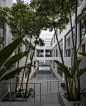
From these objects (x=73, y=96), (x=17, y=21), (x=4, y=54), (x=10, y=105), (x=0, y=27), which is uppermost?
(x=17, y=21)

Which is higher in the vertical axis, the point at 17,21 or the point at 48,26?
the point at 17,21

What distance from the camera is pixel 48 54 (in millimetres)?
32812

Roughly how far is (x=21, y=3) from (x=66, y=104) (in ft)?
20.2

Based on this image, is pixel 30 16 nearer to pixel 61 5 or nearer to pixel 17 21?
pixel 17 21

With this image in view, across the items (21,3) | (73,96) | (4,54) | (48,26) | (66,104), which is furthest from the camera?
(48,26)

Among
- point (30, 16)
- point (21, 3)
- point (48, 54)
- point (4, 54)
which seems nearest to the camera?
point (4, 54)

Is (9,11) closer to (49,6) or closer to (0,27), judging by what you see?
(0,27)

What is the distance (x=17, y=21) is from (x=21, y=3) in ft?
3.95

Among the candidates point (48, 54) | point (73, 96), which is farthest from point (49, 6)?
point (48, 54)

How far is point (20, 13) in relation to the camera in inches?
215

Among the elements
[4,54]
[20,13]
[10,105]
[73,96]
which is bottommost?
[10,105]

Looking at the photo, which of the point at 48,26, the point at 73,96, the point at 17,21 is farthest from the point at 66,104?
the point at 17,21

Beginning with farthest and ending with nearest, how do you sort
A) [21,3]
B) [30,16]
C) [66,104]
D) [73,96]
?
[30,16]
[21,3]
[73,96]
[66,104]

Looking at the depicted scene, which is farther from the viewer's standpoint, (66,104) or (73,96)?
(73,96)
